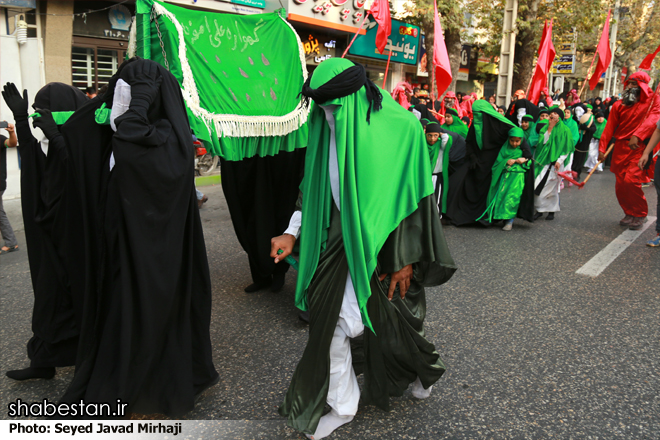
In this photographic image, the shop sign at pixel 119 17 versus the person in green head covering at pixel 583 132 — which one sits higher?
the shop sign at pixel 119 17

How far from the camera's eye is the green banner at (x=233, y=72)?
10.9 feet

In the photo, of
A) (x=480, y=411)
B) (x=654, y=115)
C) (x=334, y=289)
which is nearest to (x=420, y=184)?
(x=334, y=289)

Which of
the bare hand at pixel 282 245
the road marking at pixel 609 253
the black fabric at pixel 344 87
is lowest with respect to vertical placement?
the road marking at pixel 609 253

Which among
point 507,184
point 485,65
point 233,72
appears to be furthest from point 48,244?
point 485,65

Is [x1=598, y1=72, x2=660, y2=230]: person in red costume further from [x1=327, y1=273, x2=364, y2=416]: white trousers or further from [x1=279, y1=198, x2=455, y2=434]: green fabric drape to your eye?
[x1=327, y1=273, x2=364, y2=416]: white trousers

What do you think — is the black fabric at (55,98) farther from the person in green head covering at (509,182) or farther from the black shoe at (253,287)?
the person in green head covering at (509,182)

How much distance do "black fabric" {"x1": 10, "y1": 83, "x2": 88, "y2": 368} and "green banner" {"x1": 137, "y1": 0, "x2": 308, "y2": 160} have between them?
0.88 m

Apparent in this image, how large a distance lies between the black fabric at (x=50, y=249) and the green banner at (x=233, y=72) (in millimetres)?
880

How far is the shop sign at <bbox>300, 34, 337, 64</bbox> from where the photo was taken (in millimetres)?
15312

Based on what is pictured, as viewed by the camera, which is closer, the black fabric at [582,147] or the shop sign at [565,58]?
the black fabric at [582,147]

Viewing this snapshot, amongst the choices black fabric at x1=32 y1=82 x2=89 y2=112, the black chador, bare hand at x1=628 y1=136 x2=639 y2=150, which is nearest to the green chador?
bare hand at x1=628 y1=136 x2=639 y2=150

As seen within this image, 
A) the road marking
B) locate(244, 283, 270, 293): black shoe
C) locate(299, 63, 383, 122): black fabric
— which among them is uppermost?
locate(299, 63, 383, 122): black fabric

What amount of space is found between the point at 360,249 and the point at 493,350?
158 cm

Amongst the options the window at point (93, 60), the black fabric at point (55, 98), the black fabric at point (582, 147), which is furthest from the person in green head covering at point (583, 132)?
the black fabric at point (55, 98)
